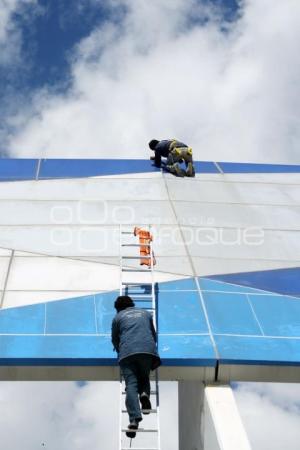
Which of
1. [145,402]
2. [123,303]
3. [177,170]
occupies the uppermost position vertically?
[177,170]

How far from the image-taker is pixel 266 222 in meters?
11.2

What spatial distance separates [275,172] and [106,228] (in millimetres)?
5268

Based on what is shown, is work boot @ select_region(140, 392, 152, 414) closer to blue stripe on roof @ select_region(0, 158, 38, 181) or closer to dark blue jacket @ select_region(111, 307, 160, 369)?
dark blue jacket @ select_region(111, 307, 160, 369)

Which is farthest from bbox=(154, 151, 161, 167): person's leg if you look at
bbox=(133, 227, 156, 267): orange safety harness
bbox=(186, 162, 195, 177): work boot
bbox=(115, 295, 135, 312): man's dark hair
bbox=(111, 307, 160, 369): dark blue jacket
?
bbox=(111, 307, 160, 369): dark blue jacket

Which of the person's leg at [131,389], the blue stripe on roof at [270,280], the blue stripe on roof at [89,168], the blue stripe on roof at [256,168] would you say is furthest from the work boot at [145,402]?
the blue stripe on roof at [256,168]

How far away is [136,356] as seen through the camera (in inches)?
243

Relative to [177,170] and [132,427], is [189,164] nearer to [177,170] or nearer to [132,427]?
[177,170]

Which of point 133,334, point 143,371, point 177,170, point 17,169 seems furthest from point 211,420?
point 17,169

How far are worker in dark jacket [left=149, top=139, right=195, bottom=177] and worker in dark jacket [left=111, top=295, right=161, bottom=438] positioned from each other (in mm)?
7217

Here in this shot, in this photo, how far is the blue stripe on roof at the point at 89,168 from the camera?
514 inches

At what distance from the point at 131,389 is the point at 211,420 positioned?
1.02 m

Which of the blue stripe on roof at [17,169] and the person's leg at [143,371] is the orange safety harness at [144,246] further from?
the blue stripe on roof at [17,169]

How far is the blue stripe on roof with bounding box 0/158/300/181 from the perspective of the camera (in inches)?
514

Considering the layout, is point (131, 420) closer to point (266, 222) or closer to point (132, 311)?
point (132, 311)
